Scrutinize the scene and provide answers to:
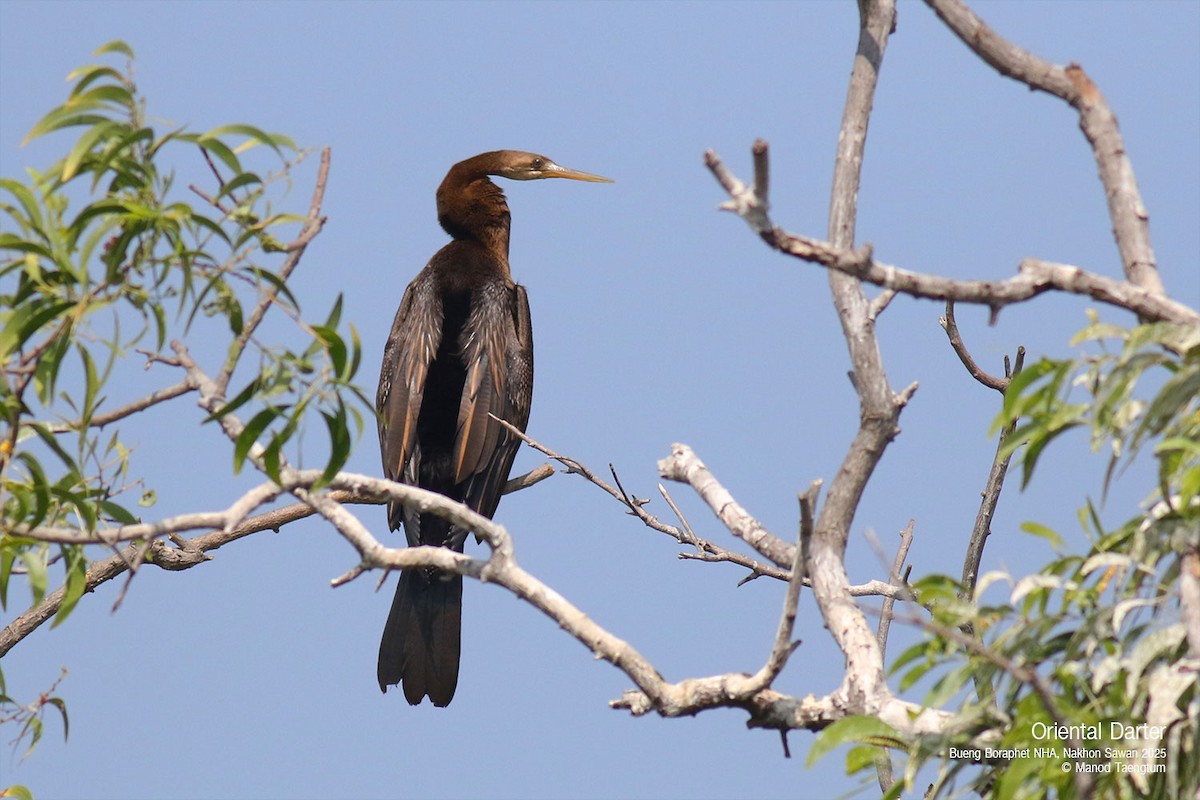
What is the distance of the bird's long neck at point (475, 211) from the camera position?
5.98 metres

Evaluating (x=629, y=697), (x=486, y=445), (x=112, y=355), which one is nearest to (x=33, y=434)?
(x=112, y=355)

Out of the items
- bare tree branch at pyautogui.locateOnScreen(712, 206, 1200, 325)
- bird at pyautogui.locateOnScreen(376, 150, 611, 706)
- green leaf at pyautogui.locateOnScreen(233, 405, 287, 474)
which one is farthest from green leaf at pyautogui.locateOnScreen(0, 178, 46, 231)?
bird at pyautogui.locateOnScreen(376, 150, 611, 706)

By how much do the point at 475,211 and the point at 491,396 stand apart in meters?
1.27

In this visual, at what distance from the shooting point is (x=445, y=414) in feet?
16.8

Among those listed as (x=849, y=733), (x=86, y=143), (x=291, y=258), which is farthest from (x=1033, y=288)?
(x=86, y=143)

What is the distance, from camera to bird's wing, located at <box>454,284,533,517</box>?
4.91 metres

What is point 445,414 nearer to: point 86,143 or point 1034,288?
point 86,143

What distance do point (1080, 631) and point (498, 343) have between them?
11.1ft

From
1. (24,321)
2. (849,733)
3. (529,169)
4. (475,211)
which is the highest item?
(529,169)

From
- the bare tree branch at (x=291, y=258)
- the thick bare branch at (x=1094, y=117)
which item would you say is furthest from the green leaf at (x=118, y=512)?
the thick bare branch at (x=1094, y=117)

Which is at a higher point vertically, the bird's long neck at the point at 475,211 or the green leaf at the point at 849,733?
the bird's long neck at the point at 475,211

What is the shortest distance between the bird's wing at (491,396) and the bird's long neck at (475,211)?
0.51m

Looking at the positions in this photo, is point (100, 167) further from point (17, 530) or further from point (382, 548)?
point (382, 548)

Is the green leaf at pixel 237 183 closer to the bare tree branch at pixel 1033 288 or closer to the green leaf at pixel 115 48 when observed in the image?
the green leaf at pixel 115 48
